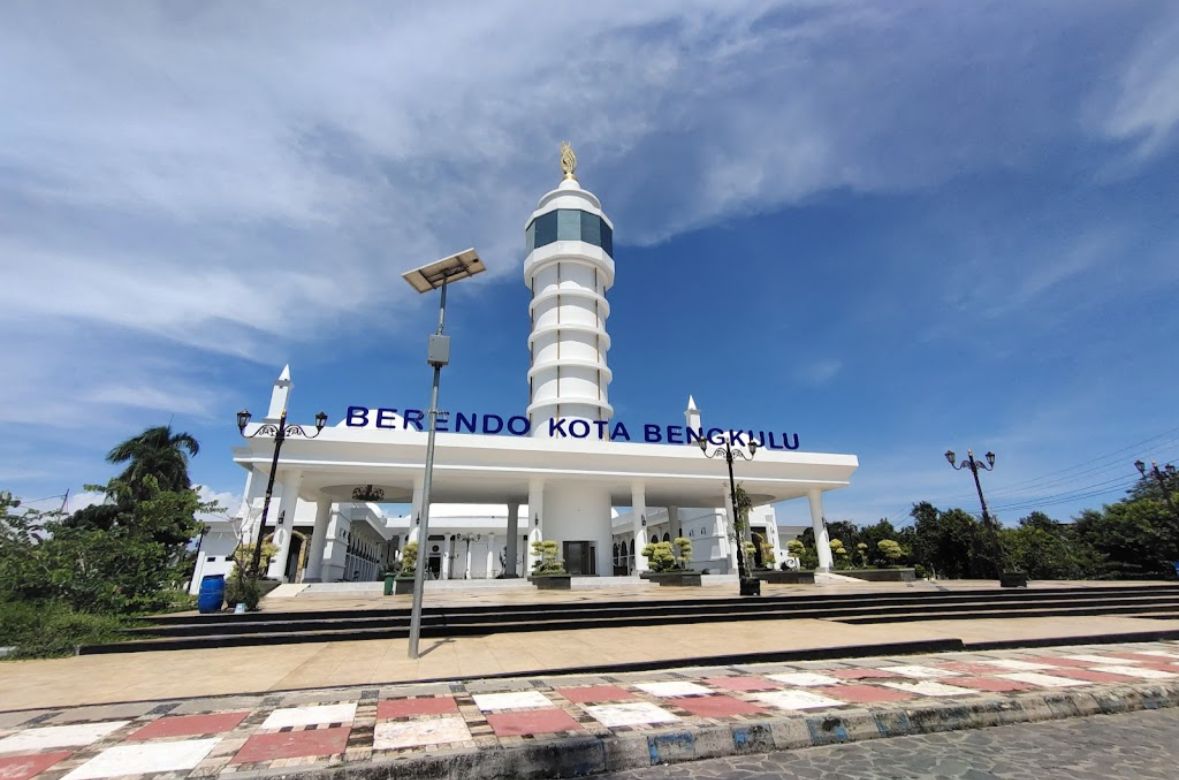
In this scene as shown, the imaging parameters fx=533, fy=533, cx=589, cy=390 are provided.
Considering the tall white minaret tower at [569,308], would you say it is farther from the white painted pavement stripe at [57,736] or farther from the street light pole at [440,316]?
the white painted pavement stripe at [57,736]

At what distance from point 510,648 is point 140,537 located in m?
9.43

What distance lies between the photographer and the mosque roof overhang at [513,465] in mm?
23469

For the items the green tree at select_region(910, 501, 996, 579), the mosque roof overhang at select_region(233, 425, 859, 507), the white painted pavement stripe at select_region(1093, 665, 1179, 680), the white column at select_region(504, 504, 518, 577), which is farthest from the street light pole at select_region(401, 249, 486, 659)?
the green tree at select_region(910, 501, 996, 579)

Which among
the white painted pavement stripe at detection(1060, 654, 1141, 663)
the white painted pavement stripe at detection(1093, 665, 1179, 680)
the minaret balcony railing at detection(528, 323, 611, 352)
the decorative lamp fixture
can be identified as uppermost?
the minaret balcony railing at detection(528, 323, 611, 352)

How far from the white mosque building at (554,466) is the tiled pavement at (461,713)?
Answer: 12031 millimetres

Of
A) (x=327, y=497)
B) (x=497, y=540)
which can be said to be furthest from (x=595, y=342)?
(x=497, y=540)

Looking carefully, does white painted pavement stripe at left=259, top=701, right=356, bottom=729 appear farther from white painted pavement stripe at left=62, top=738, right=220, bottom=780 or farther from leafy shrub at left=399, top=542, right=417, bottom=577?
leafy shrub at left=399, top=542, right=417, bottom=577

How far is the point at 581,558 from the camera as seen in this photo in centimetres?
2856

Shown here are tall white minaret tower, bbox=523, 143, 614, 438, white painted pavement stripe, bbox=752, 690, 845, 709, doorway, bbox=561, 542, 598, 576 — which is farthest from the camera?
tall white minaret tower, bbox=523, 143, 614, 438

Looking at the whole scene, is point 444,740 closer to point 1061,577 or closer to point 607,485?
point 607,485

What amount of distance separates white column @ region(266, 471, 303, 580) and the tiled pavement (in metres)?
18.9

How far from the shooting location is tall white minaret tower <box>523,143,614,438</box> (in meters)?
32.0

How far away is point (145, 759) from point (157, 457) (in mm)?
36830

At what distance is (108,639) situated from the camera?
941cm
